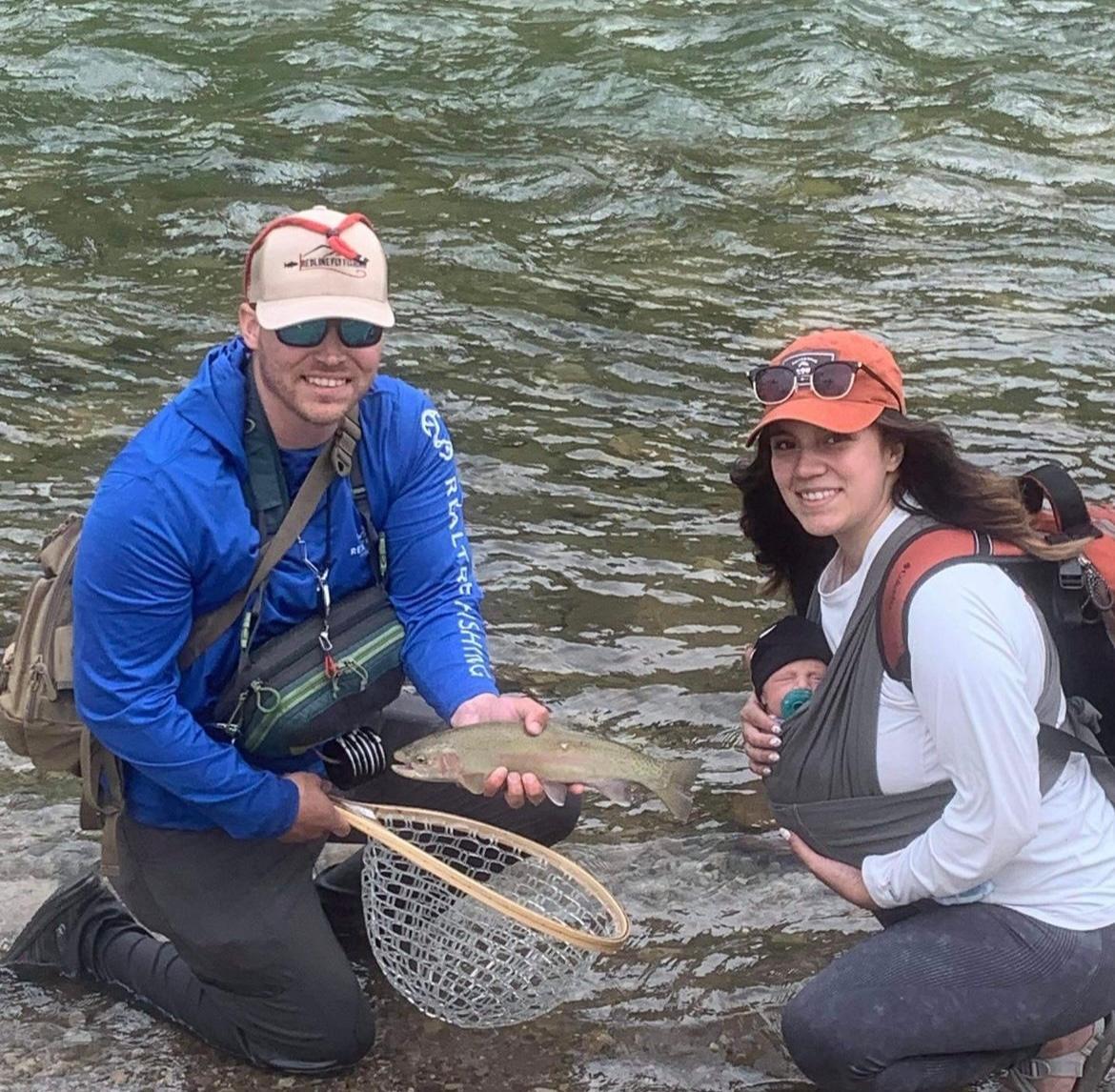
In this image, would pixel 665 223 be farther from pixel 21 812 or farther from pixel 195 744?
pixel 195 744

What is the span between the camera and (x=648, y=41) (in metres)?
18.1

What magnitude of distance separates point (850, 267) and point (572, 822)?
787 centimetres

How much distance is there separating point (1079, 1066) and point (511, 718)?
72.6 inches

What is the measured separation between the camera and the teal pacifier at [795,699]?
15.3 feet

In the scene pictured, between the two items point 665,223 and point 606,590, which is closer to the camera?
point 606,590

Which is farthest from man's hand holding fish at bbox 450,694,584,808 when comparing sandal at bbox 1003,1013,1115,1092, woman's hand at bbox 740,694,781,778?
sandal at bbox 1003,1013,1115,1092

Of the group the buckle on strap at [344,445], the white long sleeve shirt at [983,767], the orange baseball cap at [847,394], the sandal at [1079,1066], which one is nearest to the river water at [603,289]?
the sandal at [1079,1066]

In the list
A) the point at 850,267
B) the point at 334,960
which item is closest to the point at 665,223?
the point at 850,267

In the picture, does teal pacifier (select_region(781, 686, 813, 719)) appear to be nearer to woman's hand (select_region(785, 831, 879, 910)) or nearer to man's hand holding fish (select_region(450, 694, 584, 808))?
woman's hand (select_region(785, 831, 879, 910))

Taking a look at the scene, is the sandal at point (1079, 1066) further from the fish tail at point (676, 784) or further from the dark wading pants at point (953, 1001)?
the fish tail at point (676, 784)

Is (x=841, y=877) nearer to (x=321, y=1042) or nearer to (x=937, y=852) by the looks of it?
(x=937, y=852)

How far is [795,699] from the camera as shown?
4695mm

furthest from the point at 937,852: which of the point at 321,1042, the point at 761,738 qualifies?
the point at 321,1042

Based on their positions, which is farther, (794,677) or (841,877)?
(794,677)
